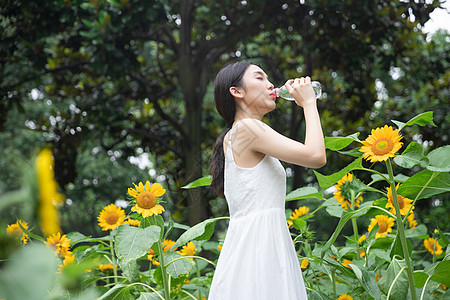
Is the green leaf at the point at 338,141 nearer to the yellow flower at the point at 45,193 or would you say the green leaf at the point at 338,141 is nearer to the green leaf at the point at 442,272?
the green leaf at the point at 442,272

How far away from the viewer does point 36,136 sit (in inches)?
307

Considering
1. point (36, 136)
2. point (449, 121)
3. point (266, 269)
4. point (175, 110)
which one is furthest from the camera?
point (36, 136)

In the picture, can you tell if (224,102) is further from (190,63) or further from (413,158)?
(190,63)

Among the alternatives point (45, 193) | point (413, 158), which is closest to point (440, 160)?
point (413, 158)

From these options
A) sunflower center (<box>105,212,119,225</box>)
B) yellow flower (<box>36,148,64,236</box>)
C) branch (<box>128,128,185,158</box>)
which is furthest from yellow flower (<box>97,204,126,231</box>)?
branch (<box>128,128,185,158</box>)

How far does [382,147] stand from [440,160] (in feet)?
0.58

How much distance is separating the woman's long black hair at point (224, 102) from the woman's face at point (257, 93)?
0.9 inches

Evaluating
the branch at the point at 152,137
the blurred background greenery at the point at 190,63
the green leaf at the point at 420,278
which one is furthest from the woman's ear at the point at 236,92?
the branch at the point at 152,137

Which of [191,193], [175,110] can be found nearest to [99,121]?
[191,193]

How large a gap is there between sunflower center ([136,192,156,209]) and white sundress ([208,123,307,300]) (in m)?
0.27

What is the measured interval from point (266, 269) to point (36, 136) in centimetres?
712

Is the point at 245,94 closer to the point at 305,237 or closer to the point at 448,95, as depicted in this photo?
the point at 305,237

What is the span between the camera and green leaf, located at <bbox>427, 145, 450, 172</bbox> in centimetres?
146

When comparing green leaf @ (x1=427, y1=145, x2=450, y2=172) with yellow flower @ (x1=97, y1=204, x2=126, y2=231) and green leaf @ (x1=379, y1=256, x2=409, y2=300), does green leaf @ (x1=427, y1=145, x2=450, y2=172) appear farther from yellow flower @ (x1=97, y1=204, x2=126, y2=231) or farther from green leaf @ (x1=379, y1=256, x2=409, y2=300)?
yellow flower @ (x1=97, y1=204, x2=126, y2=231)
